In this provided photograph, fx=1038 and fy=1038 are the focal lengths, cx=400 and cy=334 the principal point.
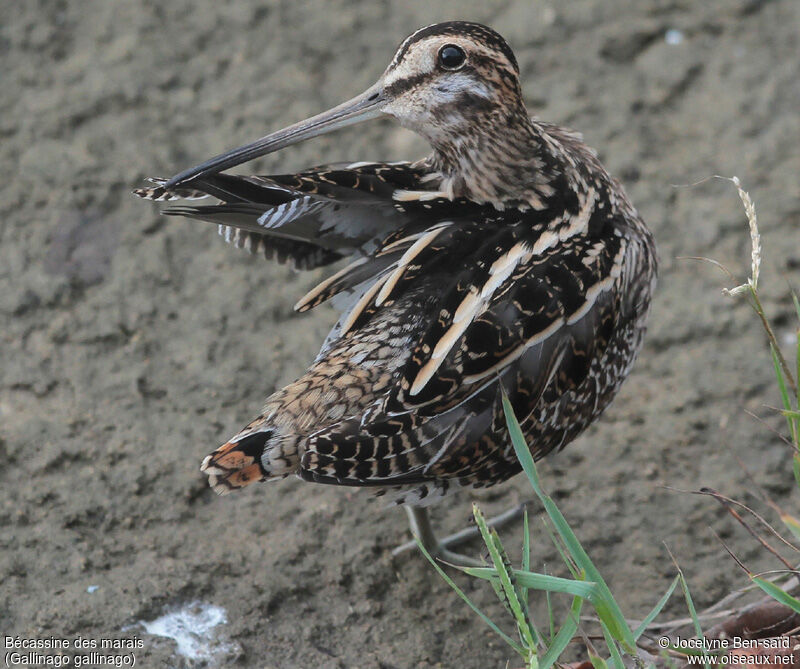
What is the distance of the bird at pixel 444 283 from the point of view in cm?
244

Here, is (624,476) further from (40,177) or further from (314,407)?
(40,177)

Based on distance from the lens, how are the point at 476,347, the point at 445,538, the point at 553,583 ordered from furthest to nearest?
the point at 445,538 → the point at 476,347 → the point at 553,583

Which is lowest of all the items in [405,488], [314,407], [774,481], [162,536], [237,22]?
[774,481]

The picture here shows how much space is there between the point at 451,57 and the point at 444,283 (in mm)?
551

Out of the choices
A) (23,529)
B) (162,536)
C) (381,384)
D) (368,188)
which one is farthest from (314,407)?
(23,529)

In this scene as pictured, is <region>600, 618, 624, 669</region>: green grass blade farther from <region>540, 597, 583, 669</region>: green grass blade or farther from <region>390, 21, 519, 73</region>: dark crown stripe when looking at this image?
<region>390, 21, 519, 73</region>: dark crown stripe

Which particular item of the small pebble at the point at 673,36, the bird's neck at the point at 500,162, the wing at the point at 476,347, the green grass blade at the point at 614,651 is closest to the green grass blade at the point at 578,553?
the green grass blade at the point at 614,651

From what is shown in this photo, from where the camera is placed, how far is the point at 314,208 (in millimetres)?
2619

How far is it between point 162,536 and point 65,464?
40cm

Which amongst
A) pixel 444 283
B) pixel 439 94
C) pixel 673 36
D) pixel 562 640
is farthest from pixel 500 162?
pixel 673 36

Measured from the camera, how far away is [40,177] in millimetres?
3924

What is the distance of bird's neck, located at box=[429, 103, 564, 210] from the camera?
2.62 m

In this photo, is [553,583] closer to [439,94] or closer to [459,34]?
[439,94]

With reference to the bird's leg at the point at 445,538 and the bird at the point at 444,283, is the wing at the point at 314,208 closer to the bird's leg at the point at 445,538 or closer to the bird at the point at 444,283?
the bird at the point at 444,283
